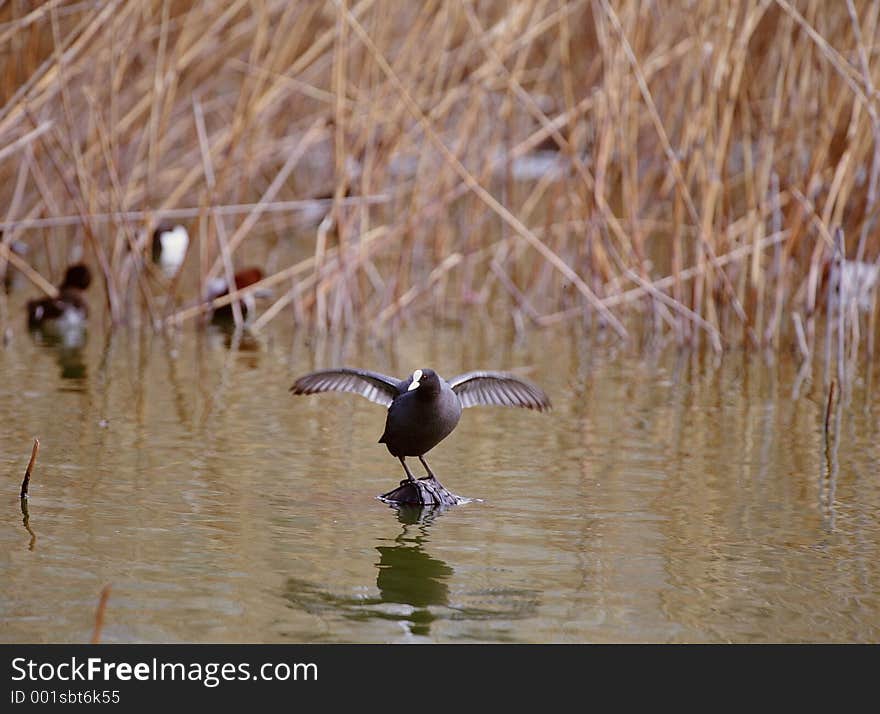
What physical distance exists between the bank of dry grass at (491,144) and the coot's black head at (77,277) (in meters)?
0.30

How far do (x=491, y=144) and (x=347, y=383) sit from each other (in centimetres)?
317

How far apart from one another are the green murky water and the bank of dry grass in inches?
29.5

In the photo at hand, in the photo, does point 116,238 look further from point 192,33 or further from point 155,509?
point 155,509

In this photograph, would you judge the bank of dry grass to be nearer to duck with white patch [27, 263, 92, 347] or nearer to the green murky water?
duck with white patch [27, 263, 92, 347]

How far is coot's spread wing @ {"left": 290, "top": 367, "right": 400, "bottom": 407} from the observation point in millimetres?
5195

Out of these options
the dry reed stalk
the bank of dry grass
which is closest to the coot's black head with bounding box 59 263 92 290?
the bank of dry grass

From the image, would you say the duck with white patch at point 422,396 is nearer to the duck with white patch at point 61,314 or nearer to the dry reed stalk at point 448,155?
the dry reed stalk at point 448,155

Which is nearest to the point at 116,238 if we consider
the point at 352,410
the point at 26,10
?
the point at 26,10

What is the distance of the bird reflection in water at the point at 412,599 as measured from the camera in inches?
148

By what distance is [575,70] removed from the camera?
11.3 m

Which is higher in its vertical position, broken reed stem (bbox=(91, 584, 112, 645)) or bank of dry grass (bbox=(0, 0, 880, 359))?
bank of dry grass (bbox=(0, 0, 880, 359))

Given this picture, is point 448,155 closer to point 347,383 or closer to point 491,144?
point 491,144

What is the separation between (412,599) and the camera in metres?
3.90

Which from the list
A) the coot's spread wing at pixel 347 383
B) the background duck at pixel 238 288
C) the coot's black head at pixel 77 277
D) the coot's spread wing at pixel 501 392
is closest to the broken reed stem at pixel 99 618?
the coot's spread wing at pixel 347 383
